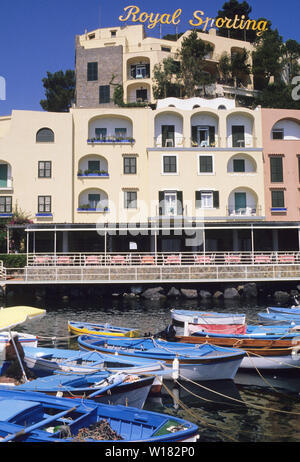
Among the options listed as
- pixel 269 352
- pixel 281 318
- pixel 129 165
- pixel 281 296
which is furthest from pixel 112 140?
pixel 269 352

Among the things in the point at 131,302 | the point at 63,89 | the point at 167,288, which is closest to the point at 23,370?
the point at 131,302

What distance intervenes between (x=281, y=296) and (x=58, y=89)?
179 feet

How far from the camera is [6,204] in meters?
42.0

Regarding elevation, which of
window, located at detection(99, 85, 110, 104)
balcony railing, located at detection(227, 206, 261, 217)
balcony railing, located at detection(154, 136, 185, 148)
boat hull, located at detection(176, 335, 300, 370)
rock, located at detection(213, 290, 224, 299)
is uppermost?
window, located at detection(99, 85, 110, 104)

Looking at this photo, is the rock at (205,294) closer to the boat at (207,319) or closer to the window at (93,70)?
the boat at (207,319)

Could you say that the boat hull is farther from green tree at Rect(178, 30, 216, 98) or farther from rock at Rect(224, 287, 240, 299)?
green tree at Rect(178, 30, 216, 98)

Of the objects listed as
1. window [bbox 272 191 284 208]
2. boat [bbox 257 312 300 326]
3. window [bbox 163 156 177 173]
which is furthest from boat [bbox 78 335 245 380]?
window [bbox 272 191 284 208]

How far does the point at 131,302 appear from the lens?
32375mm

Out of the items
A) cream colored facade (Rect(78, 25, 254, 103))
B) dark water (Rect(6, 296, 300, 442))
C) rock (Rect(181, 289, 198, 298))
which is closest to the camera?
dark water (Rect(6, 296, 300, 442))

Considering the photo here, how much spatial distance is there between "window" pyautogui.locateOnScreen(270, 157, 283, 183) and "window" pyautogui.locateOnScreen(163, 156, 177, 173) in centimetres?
1051

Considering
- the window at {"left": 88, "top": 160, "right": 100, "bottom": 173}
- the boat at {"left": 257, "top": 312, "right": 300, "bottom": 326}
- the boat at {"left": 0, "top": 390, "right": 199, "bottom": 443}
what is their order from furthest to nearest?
the window at {"left": 88, "top": 160, "right": 100, "bottom": 173} → the boat at {"left": 257, "top": 312, "right": 300, "bottom": 326} → the boat at {"left": 0, "top": 390, "right": 199, "bottom": 443}

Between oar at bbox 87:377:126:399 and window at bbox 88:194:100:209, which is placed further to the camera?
window at bbox 88:194:100:209

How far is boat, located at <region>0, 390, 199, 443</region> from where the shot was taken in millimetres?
7848

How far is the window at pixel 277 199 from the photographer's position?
143ft
